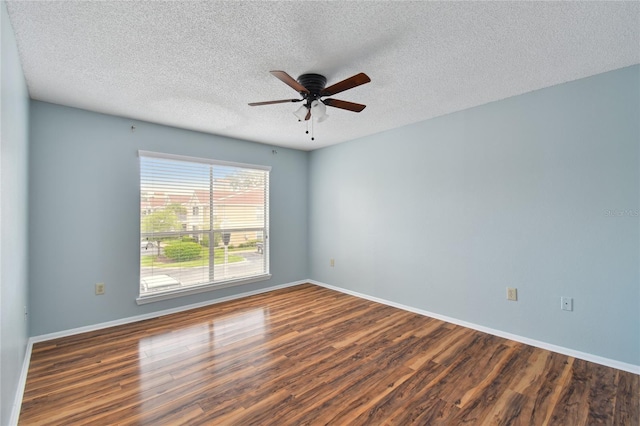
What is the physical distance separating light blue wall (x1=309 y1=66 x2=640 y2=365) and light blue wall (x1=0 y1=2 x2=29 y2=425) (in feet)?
11.8

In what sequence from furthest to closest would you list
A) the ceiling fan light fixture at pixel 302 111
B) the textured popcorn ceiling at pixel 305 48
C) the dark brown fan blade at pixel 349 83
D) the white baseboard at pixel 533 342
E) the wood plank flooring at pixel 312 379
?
the ceiling fan light fixture at pixel 302 111
the white baseboard at pixel 533 342
the dark brown fan blade at pixel 349 83
the wood plank flooring at pixel 312 379
the textured popcorn ceiling at pixel 305 48

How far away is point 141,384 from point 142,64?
2.42 meters

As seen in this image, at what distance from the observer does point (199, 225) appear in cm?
397

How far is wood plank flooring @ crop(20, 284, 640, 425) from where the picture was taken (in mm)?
1815

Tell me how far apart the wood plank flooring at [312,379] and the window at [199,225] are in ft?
2.37

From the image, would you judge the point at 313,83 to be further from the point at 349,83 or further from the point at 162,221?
the point at 162,221

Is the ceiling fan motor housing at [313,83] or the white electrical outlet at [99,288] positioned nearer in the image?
the ceiling fan motor housing at [313,83]

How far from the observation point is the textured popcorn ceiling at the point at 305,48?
1.66 meters

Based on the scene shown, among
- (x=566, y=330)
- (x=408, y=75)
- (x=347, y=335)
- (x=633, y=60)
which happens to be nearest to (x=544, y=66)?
(x=633, y=60)

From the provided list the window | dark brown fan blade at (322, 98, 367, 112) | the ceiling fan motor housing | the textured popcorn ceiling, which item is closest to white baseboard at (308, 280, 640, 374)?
the window

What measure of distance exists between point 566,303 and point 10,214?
4.33 metres

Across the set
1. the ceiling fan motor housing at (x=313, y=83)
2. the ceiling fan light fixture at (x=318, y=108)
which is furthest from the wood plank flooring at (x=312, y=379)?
the ceiling fan motor housing at (x=313, y=83)

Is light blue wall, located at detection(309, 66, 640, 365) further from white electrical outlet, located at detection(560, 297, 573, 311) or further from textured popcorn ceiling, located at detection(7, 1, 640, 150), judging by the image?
textured popcorn ceiling, located at detection(7, 1, 640, 150)

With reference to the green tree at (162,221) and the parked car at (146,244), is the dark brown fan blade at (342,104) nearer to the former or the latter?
the green tree at (162,221)
